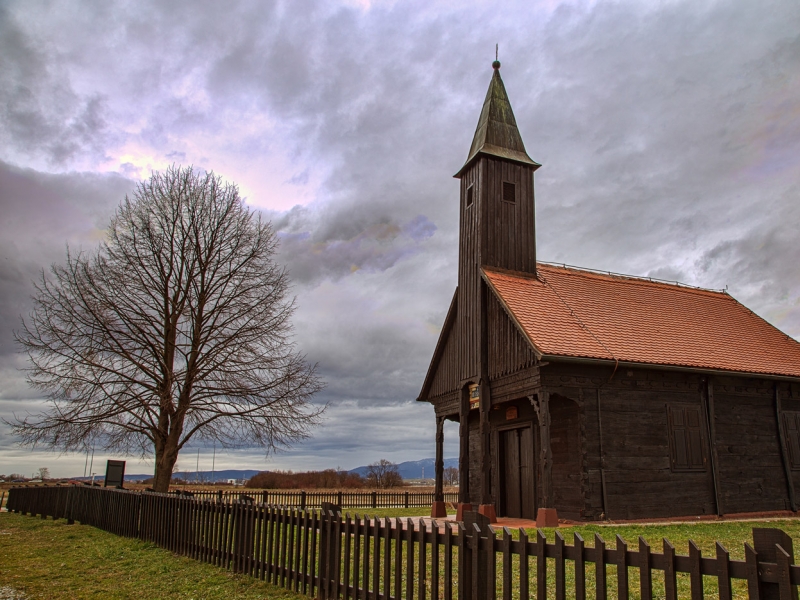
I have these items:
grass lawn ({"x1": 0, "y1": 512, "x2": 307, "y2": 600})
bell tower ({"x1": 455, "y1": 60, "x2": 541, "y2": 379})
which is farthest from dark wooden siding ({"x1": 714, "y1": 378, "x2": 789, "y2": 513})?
grass lawn ({"x1": 0, "y1": 512, "x2": 307, "y2": 600})

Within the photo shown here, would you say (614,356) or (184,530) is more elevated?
(614,356)

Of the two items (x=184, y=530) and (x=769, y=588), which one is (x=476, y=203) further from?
(x=769, y=588)

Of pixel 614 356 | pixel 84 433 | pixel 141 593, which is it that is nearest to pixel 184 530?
pixel 141 593

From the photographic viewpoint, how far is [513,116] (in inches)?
885

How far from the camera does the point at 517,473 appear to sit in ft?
61.7

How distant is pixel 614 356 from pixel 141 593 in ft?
41.9

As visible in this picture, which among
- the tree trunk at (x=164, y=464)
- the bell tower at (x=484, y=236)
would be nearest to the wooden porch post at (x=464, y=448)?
the bell tower at (x=484, y=236)

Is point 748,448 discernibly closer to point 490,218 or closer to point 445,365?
point 445,365

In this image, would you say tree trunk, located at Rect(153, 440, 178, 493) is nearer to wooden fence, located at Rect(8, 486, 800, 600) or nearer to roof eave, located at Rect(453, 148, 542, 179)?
wooden fence, located at Rect(8, 486, 800, 600)

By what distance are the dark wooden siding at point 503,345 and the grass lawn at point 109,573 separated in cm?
989

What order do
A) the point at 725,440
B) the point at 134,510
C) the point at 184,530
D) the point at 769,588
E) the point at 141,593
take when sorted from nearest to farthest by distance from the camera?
the point at 769,588
the point at 141,593
the point at 184,530
the point at 134,510
the point at 725,440

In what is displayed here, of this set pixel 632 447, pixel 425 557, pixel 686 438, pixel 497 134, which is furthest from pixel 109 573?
pixel 497 134

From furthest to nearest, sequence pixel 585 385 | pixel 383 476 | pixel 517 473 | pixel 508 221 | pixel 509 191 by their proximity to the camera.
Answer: pixel 383 476
pixel 509 191
pixel 508 221
pixel 517 473
pixel 585 385

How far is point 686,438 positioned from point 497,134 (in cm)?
1168
